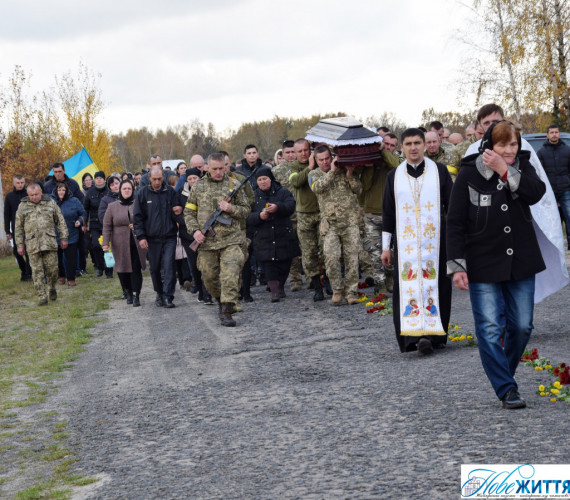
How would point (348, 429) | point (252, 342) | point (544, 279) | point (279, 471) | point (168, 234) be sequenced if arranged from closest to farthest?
point (279, 471) < point (348, 429) < point (544, 279) < point (252, 342) < point (168, 234)

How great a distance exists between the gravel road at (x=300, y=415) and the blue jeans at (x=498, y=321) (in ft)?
0.84

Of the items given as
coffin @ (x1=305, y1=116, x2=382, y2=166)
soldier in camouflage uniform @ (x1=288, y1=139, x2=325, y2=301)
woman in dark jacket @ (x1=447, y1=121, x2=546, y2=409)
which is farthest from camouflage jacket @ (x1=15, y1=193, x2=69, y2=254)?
woman in dark jacket @ (x1=447, y1=121, x2=546, y2=409)

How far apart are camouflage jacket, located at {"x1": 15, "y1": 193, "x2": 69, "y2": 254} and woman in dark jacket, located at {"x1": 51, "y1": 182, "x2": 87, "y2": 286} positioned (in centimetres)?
268

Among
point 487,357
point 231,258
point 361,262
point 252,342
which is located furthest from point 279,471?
point 361,262

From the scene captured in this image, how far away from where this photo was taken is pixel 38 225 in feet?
54.0

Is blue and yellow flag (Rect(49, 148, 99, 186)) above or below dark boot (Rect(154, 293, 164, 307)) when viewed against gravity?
above

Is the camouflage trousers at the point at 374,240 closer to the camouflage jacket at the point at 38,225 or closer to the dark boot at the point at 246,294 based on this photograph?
the dark boot at the point at 246,294

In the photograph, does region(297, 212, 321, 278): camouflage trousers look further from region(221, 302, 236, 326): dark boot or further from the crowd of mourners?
region(221, 302, 236, 326): dark boot

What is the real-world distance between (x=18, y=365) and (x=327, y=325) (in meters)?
3.65

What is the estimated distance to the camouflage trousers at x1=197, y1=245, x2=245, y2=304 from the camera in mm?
12094

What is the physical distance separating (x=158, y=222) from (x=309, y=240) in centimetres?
245

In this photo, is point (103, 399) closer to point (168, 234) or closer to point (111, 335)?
point (111, 335)

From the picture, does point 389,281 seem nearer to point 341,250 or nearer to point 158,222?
point 341,250

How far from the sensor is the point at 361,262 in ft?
48.3
